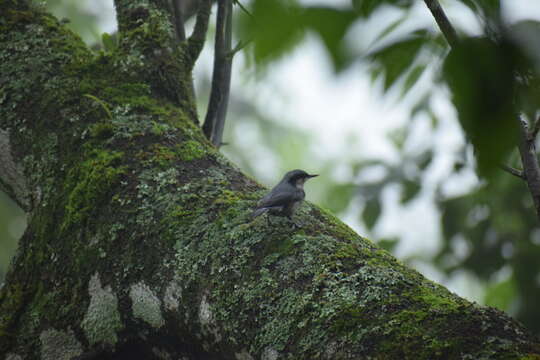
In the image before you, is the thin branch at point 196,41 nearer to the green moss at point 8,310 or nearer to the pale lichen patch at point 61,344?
the green moss at point 8,310

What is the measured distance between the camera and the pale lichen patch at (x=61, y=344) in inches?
80.0

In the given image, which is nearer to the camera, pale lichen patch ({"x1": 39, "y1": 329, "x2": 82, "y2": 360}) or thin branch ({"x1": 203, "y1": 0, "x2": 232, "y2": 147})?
pale lichen patch ({"x1": 39, "y1": 329, "x2": 82, "y2": 360})

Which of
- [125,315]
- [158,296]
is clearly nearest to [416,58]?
[158,296]

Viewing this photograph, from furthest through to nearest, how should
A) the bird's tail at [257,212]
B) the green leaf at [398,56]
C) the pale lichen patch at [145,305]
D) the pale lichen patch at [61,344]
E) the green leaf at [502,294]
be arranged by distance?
the green leaf at [502,294]
the bird's tail at [257,212]
the pale lichen patch at [61,344]
the pale lichen patch at [145,305]
the green leaf at [398,56]

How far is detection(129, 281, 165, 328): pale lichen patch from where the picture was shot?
1920mm

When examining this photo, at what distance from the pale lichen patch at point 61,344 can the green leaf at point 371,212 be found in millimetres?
2500

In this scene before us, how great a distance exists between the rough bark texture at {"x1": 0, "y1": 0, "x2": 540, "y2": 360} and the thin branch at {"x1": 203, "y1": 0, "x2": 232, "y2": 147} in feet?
1.37

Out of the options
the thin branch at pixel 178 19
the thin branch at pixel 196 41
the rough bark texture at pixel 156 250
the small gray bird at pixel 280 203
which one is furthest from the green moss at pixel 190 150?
the thin branch at pixel 178 19

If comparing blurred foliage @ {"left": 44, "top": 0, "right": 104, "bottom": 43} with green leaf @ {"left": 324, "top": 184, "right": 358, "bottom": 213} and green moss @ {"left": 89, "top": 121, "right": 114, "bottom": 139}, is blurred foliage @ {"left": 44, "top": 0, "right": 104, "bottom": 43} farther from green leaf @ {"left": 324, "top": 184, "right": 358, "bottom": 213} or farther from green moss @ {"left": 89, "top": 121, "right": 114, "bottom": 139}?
green moss @ {"left": 89, "top": 121, "right": 114, "bottom": 139}

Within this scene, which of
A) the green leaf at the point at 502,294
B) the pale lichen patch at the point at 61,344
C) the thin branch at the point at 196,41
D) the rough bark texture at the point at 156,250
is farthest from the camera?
the green leaf at the point at 502,294

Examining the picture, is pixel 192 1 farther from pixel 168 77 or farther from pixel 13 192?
pixel 13 192

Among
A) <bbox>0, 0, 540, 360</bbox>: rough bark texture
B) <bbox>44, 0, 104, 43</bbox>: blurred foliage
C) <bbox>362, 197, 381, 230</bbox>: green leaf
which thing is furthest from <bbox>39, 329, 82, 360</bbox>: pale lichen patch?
<bbox>44, 0, 104, 43</bbox>: blurred foliage

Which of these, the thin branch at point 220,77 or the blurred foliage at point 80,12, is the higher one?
the blurred foliage at point 80,12

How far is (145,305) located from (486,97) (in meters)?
1.61
